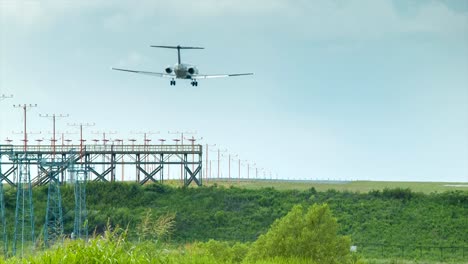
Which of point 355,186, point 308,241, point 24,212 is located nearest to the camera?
point 308,241

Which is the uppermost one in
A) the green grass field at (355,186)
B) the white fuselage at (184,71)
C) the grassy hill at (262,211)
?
the white fuselage at (184,71)

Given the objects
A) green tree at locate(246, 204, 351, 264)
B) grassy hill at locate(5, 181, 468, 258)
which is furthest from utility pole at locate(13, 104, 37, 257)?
green tree at locate(246, 204, 351, 264)

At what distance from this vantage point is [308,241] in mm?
28406

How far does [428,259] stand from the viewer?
5894 centimetres

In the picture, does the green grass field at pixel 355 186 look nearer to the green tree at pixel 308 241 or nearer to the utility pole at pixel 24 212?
the utility pole at pixel 24 212

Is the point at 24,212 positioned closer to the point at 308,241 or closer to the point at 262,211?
the point at 262,211

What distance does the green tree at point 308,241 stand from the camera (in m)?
28.2

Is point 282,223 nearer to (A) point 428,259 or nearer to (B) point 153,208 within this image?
(A) point 428,259

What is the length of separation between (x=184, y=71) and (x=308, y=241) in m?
41.0

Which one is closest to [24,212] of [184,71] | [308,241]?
[184,71]

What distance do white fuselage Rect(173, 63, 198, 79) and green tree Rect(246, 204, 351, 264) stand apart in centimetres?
3926

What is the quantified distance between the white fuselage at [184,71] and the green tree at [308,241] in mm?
39258

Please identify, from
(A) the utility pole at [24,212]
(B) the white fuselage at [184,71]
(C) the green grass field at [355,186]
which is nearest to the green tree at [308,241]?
(A) the utility pole at [24,212]

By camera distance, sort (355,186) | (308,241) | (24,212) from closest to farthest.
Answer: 1. (308,241)
2. (24,212)
3. (355,186)
